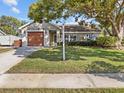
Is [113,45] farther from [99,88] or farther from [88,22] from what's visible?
[99,88]

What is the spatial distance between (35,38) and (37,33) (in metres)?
0.76

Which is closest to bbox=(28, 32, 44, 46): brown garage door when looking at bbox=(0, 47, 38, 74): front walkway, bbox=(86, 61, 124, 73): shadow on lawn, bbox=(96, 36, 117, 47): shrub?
bbox=(96, 36, 117, 47): shrub

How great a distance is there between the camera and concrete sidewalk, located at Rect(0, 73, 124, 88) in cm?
887

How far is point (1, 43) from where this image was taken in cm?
3591

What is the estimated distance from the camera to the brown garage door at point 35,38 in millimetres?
33719

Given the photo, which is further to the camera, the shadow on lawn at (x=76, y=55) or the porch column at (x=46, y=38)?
the porch column at (x=46, y=38)

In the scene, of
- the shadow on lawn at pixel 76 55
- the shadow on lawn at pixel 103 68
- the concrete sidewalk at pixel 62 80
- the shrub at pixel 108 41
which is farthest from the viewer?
the shrub at pixel 108 41

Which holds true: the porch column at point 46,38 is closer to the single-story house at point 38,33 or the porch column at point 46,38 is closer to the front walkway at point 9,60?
the single-story house at point 38,33

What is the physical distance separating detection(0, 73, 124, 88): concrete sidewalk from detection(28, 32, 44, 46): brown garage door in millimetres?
23080

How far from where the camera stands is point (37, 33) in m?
33.8

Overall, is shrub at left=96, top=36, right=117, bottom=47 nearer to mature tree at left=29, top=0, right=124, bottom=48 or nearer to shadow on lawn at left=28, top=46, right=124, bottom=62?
mature tree at left=29, top=0, right=124, bottom=48

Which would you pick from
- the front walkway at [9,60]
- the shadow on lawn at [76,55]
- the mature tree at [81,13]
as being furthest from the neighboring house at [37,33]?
the front walkway at [9,60]

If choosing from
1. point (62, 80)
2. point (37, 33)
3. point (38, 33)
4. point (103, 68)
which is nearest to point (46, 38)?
point (38, 33)

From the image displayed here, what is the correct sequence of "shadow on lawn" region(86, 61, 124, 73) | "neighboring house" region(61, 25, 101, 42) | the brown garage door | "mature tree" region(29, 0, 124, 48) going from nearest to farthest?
"shadow on lawn" region(86, 61, 124, 73) < "mature tree" region(29, 0, 124, 48) < the brown garage door < "neighboring house" region(61, 25, 101, 42)
